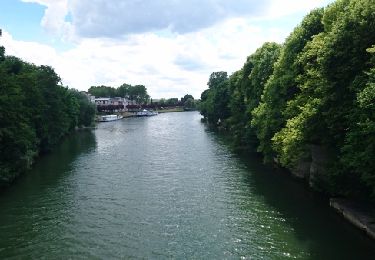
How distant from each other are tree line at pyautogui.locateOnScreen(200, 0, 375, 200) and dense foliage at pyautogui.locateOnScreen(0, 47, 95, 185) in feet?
87.6

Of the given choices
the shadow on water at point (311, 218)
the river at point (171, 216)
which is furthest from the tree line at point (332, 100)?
the river at point (171, 216)

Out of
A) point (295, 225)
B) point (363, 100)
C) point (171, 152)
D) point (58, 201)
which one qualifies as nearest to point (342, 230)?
point (295, 225)

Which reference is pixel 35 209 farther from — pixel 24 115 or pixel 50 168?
pixel 50 168

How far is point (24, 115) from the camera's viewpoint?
52031 mm

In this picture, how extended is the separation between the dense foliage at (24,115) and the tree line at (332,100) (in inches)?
1052

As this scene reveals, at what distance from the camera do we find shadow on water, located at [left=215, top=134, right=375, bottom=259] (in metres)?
25.5

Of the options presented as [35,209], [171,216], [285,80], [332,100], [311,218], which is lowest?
[35,209]

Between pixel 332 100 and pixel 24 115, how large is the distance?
124 ft

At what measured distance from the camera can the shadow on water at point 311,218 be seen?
25484mm

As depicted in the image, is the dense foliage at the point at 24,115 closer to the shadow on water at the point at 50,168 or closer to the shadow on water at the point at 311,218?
the shadow on water at the point at 50,168

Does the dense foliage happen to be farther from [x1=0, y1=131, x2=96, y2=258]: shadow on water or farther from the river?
the river

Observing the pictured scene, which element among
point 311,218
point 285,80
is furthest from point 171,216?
point 285,80

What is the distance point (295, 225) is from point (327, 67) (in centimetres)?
1148

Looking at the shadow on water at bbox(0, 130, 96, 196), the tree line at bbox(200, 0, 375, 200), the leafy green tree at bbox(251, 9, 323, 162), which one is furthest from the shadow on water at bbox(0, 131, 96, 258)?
→ the leafy green tree at bbox(251, 9, 323, 162)
